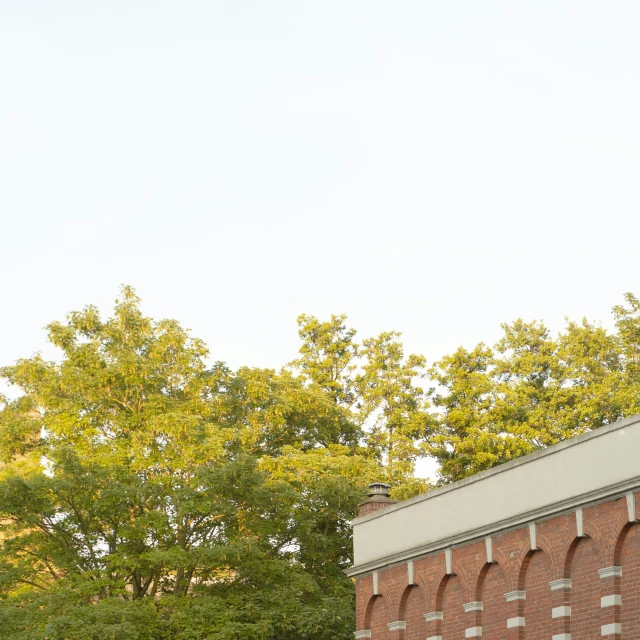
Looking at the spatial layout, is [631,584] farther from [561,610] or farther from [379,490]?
[379,490]

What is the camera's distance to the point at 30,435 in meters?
44.0

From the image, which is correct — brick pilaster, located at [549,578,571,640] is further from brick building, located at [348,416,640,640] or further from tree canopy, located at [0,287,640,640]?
tree canopy, located at [0,287,640,640]

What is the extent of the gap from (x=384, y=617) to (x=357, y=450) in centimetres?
2115

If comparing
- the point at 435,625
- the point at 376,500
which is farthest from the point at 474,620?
the point at 376,500

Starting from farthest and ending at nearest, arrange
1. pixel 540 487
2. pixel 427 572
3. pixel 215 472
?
1. pixel 215 472
2. pixel 427 572
3. pixel 540 487

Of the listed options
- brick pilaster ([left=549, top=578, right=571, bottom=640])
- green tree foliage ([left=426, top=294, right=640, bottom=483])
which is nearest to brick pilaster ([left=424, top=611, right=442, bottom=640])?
brick pilaster ([left=549, top=578, right=571, bottom=640])

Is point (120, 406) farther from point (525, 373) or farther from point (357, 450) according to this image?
point (525, 373)

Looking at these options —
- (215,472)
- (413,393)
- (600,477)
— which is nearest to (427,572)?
(600,477)

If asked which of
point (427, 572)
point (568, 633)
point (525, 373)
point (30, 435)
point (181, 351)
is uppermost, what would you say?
Result: point (525, 373)

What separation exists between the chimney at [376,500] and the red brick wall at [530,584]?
2456mm

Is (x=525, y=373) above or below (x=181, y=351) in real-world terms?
above

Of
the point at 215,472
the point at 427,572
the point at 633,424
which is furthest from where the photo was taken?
the point at 215,472

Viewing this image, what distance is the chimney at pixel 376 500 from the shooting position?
3209cm

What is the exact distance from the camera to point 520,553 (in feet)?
82.0
